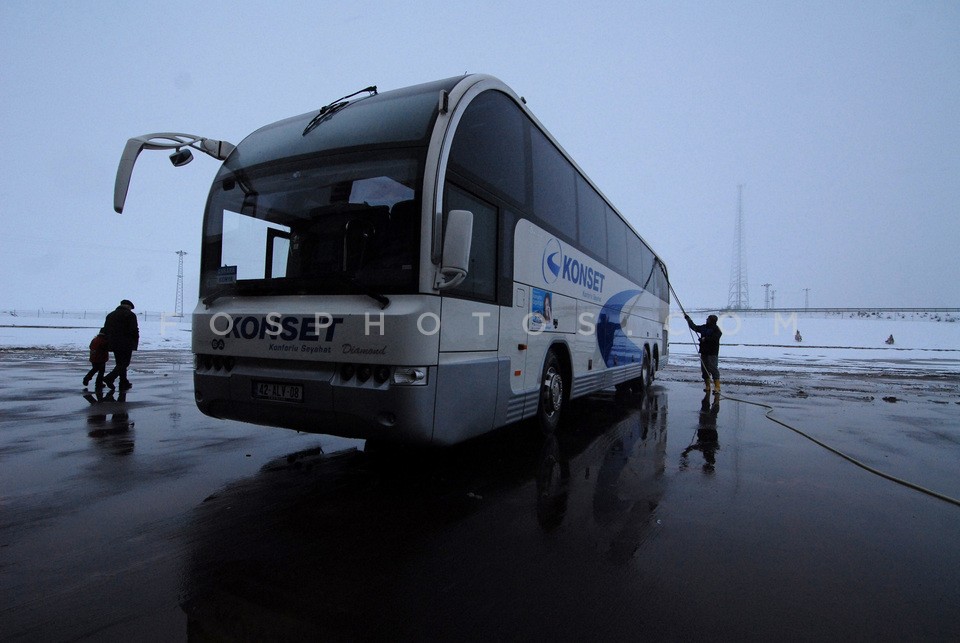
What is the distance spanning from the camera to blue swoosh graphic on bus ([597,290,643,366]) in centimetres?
833

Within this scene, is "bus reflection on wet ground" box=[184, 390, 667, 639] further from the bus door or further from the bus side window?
the bus side window

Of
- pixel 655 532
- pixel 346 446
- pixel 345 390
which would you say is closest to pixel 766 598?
pixel 655 532

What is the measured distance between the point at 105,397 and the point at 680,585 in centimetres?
992

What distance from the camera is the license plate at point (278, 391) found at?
161 inches

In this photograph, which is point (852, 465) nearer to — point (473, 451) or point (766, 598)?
point (766, 598)

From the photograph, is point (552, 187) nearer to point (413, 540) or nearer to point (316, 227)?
point (316, 227)

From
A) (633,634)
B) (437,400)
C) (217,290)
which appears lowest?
(633,634)

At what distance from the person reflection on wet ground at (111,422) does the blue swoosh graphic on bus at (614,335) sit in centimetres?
646

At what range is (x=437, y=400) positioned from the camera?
3.91 m

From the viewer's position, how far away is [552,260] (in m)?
6.28

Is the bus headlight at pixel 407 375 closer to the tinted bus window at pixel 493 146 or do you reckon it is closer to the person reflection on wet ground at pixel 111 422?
the tinted bus window at pixel 493 146

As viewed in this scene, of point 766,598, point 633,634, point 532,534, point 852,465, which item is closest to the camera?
point 633,634

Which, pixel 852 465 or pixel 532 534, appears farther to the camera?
pixel 852 465

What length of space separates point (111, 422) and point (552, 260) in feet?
20.6
